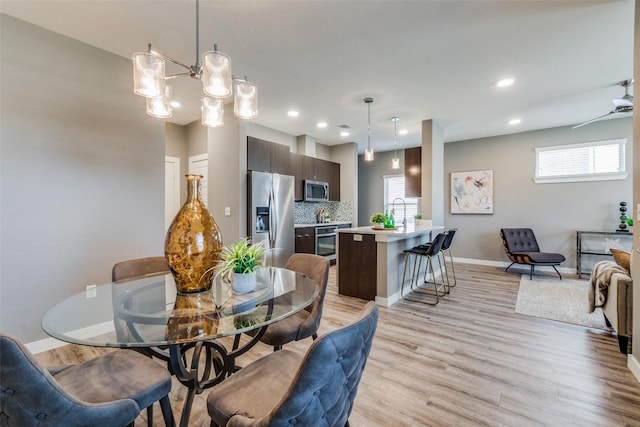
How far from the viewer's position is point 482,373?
80.2 inches

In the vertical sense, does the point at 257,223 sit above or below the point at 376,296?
above

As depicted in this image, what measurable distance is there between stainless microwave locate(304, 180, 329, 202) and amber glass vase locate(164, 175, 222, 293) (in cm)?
396

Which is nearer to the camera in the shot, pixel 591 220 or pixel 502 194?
pixel 591 220

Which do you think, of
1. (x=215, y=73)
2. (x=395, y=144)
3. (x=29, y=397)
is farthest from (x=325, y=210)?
(x=29, y=397)

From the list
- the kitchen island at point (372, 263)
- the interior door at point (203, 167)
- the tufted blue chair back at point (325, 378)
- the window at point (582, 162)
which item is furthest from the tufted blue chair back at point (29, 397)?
the window at point (582, 162)

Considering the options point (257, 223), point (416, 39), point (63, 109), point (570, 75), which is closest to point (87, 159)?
point (63, 109)

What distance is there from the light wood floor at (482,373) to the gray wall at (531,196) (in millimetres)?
3093

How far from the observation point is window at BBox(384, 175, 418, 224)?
269 inches

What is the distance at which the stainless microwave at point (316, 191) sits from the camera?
5.61 meters

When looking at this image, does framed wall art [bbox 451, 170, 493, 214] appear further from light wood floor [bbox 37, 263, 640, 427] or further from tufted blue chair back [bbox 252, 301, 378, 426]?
tufted blue chair back [bbox 252, 301, 378, 426]

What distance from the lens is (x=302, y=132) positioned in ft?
18.5

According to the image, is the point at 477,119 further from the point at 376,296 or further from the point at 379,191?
the point at 376,296

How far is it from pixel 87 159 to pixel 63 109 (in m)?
0.46

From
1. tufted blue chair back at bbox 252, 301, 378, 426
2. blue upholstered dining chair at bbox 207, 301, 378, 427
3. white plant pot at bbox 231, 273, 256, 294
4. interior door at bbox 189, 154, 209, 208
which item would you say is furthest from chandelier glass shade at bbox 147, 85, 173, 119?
interior door at bbox 189, 154, 209, 208
